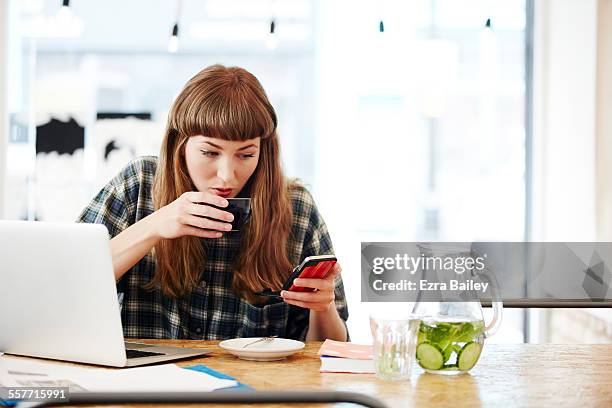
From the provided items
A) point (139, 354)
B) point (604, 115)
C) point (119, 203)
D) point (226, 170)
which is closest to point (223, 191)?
point (226, 170)

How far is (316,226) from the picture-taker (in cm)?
243

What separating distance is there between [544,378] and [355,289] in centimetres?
298

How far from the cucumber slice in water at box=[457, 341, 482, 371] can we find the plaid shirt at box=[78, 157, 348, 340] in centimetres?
80

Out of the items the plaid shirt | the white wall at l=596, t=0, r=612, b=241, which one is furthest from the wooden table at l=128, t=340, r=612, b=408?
the white wall at l=596, t=0, r=612, b=241

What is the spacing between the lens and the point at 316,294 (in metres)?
1.92

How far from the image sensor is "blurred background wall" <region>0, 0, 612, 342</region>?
14.7ft

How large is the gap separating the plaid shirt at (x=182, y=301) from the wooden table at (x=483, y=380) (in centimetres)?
43

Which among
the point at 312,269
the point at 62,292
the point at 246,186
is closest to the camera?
the point at 62,292

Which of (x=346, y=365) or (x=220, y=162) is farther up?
(x=220, y=162)

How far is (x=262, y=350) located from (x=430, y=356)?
0.35 metres

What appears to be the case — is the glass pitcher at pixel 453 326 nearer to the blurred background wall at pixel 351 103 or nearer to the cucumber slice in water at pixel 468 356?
the cucumber slice in water at pixel 468 356

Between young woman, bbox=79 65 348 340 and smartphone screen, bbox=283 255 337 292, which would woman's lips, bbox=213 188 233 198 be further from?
smartphone screen, bbox=283 255 337 292

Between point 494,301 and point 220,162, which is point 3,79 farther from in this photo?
point 494,301

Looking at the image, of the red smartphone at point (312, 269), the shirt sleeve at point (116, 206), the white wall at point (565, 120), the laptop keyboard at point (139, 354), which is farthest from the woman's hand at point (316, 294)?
the white wall at point (565, 120)
